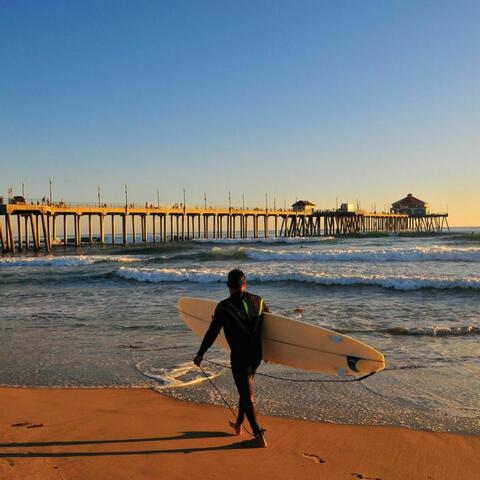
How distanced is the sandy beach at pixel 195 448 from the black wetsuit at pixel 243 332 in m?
0.42

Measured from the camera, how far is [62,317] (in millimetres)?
10930

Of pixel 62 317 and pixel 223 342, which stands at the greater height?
pixel 223 342

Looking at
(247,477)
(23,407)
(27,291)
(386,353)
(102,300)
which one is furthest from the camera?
(27,291)

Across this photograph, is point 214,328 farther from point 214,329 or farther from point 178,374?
point 178,374

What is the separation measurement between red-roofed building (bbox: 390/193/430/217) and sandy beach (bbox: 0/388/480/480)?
9593 cm

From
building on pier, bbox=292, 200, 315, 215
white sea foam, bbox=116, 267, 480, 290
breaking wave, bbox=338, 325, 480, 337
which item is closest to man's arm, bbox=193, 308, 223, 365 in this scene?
breaking wave, bbox=338, 325, 480, 337

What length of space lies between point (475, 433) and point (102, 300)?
1116 cm

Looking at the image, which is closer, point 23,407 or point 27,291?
point 23,407

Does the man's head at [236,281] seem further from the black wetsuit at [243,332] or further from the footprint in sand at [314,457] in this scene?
the footprint in sand at [314,457]

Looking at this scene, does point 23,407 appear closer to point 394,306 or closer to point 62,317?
point 62,317

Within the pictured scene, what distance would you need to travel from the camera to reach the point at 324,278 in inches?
687

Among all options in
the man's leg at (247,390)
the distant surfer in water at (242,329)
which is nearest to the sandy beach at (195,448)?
the man's leg at (247,390)

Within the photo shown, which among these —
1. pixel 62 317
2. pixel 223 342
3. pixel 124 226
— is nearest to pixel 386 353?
pixel 223 342

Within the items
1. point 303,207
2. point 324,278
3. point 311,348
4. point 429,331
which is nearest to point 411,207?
point 303,207
